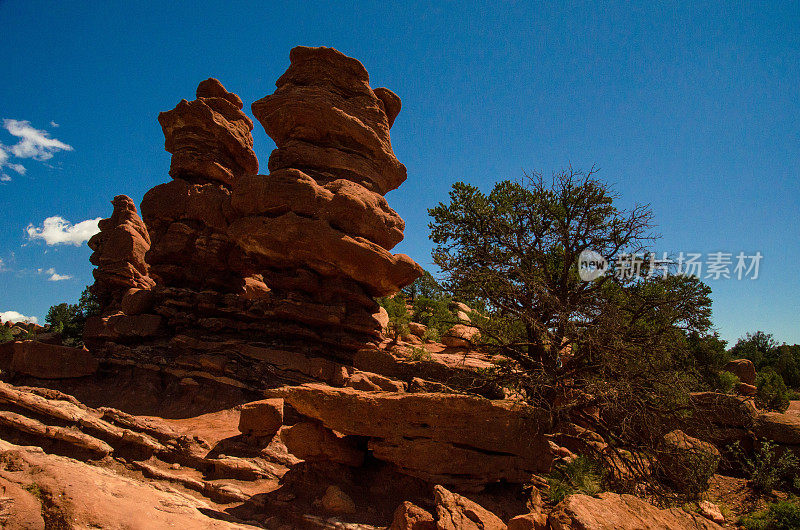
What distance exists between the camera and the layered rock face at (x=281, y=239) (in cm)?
1538

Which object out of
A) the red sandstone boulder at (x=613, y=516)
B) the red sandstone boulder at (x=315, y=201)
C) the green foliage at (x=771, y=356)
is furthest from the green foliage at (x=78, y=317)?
the green foliage at (x=771, y=356)

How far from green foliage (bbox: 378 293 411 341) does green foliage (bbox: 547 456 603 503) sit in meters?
11.3

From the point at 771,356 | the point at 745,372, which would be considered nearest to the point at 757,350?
the point at 771,356

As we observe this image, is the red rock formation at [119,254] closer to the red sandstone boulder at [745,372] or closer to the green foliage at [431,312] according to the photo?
the green foliage at [431,312]

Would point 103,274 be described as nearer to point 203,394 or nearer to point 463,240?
point 203,394

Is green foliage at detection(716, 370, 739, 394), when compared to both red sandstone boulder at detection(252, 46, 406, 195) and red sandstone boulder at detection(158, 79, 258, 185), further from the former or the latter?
red sandstone boulder at detection(158, 79, 258, 185)

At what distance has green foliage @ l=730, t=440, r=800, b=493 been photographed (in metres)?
10.8

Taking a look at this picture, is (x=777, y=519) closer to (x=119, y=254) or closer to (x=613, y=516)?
(x=613, y=516)

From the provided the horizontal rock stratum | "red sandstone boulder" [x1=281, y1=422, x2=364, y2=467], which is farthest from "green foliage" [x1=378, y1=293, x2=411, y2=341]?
the horizontal rock stratum

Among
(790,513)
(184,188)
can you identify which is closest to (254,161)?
(184,188)

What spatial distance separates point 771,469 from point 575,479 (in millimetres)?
8827

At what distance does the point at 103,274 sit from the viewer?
26.8m

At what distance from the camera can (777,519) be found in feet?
27.3

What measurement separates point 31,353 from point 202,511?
13.9 m
